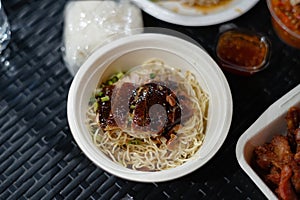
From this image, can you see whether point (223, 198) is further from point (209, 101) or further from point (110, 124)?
point (110, 124)

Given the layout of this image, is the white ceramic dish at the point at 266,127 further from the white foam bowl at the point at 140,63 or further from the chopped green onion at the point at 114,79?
the chopped green onion at the point at 114,79

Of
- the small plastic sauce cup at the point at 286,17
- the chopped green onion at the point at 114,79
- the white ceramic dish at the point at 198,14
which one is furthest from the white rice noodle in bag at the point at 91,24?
the small plastic sauce cup at the point at 286,17

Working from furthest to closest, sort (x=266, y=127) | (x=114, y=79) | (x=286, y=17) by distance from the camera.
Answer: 1. (x=286, y=17)
2. (x=114, y=79)
3. (x=266, y=127)

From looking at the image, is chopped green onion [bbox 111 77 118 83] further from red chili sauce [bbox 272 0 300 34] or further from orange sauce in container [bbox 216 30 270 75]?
red chili sauce [bbox 272 0 300 34]

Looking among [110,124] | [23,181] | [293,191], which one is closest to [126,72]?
[110,124]

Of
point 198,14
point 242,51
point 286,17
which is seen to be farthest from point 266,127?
point 198,14

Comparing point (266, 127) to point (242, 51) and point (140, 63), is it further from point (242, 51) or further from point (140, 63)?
point (140, 63)
